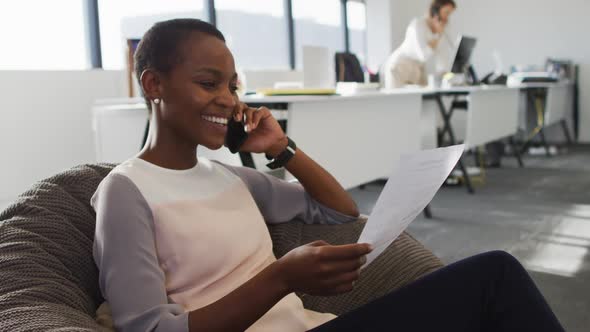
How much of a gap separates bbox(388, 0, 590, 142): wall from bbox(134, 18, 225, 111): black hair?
733 centimetres

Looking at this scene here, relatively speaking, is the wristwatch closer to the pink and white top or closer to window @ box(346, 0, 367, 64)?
the pink and white top

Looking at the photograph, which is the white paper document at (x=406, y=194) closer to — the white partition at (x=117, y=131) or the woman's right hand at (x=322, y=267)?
the woman's right hand at (x=322, y=267)

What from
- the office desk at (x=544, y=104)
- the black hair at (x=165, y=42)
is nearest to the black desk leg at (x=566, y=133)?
the office desk at (x=544, y=104)

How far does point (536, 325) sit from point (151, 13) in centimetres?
478

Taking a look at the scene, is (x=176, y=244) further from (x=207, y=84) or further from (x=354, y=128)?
(x=354, y=128)

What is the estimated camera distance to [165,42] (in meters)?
1.05

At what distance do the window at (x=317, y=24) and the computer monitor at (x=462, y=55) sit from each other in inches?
94.9

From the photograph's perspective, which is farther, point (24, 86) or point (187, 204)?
point (24, 86)

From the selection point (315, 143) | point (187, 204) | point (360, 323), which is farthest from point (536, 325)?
point (315, 143)

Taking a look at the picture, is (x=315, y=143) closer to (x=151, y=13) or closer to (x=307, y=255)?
(x=307, y=255)

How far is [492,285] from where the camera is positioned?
→ 3.18ft

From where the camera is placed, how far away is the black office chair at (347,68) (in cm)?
379

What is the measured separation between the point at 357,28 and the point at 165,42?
298 inches

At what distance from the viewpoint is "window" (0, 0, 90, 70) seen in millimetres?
3971
